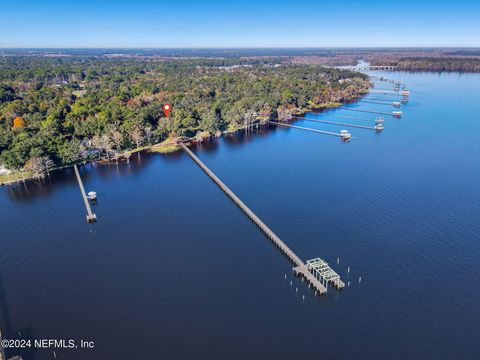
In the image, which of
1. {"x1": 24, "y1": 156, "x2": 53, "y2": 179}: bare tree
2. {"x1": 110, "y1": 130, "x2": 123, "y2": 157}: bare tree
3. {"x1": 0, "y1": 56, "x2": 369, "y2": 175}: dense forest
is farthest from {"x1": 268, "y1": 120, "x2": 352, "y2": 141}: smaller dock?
{"x1": 24, "y1": 156, "x2": 53, "y2": 179}: bare tree

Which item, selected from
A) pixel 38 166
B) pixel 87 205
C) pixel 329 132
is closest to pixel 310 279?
pixel 87 205

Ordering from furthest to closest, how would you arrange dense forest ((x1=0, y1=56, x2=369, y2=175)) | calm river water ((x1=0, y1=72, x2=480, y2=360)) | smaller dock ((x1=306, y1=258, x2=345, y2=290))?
dense forest ((x1=0, y1=56, x2=369, y2=175)), smaller dock ((x1=306, y1=258, x2=345, y2=290)), calm river water ((x1=0, y1=72, x2=480, y2=360))

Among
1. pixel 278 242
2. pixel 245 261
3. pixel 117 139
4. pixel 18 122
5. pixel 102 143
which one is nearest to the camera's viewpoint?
pixel 245 261

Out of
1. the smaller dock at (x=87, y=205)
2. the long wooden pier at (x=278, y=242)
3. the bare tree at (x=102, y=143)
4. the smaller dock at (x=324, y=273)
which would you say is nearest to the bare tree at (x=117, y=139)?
the bare tree at (x=102, y=143)

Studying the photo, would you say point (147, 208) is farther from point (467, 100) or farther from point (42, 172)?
point (467, 100)

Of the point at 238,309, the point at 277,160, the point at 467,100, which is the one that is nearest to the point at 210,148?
the point at 277,160

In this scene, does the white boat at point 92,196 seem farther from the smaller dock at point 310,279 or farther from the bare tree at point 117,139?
the smaller dock at point 310,279

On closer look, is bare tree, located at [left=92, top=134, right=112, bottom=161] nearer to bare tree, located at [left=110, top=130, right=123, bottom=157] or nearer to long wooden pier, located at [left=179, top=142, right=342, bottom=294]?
bare tree, located at [left=110, top=130, right=123, bottom=157]

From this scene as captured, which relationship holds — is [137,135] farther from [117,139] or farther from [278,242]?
[278,242]

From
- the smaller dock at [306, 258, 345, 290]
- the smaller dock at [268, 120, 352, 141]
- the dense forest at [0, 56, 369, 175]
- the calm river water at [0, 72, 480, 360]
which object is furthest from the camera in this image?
the smaller dock at [268, 120, 352, 141]
